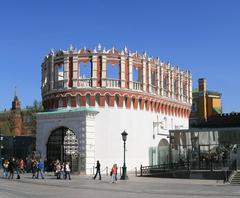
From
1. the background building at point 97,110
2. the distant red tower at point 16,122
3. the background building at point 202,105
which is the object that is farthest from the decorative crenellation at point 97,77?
the distant red tower at point 16,122

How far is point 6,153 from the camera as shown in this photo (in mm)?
66875

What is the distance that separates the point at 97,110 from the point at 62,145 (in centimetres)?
558

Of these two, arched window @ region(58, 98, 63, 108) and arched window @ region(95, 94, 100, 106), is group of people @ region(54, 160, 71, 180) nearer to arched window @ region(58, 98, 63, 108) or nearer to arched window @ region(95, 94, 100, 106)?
arched window @ region(95, 94, 100, 106)

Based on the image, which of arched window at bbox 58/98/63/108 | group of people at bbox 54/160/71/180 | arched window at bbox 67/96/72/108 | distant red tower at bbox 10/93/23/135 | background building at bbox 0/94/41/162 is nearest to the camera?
group of people at bbox 54/160/71/180

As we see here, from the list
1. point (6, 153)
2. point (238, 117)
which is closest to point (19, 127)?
point (6, 153)

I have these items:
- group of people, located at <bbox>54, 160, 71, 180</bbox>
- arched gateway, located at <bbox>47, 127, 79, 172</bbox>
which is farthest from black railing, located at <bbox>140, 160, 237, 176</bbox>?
group of people, located at <bbox>54, 160, 71, 180</bbox>

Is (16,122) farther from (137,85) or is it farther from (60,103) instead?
(137,85)

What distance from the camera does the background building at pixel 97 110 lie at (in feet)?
160

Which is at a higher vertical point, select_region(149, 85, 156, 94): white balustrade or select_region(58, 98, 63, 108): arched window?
select_region(149, 85, 156, 94): white balustrade

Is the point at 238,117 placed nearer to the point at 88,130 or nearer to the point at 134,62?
the point at 134,62

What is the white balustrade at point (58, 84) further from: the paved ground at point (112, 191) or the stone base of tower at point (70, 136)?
the paved ground at point (112, 191)

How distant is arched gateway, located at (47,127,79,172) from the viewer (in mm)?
49237

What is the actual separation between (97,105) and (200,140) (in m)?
11.6

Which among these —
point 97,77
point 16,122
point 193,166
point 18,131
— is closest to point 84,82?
point 97,77
